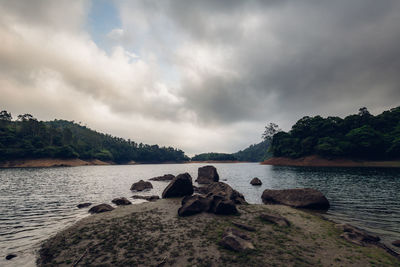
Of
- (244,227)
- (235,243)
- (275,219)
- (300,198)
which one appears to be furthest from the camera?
(300,198)

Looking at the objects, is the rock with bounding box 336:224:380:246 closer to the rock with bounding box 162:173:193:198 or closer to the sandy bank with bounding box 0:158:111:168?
the rock with bounding box 162:173:193:198

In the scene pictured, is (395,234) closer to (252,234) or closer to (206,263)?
(252,234)

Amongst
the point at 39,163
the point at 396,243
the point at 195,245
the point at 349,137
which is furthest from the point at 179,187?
the point at 39,163

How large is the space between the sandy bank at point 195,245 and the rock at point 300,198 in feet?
23.9

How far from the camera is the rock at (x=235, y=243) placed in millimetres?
11070

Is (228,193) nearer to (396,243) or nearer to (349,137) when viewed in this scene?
(396,243)

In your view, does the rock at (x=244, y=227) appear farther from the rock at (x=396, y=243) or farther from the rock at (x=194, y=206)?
the rock at (x=396, y=243)

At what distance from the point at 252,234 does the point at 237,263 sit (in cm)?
427

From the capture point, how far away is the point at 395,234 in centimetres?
1429

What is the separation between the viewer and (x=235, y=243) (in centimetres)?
1133

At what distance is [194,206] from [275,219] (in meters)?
8.05

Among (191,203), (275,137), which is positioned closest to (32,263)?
(191,203)

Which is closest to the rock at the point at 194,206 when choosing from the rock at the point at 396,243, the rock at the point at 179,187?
the rock at the point at 179,187

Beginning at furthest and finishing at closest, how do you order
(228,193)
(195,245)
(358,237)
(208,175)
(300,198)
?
(208,175) < (228,193) < (300,198) < (358,237) < (195,245)
